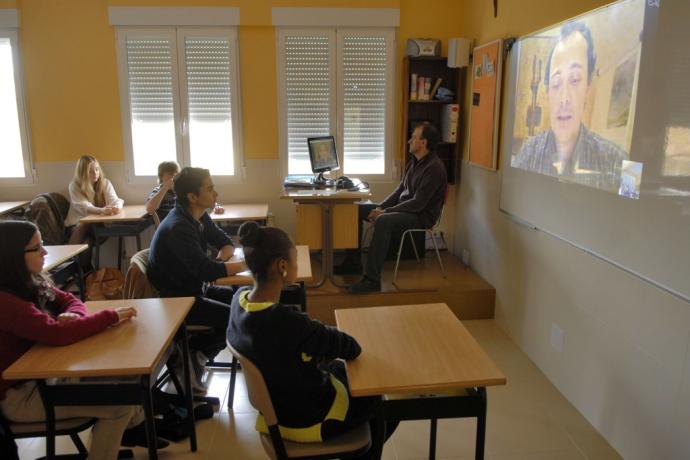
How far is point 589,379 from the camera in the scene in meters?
2.69

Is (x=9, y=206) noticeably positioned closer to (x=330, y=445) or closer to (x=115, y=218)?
(x=115, y=218)

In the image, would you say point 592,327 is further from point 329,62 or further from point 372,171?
point 329,62

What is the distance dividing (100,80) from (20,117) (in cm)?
82

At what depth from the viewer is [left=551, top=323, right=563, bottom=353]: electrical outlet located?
2988 mm

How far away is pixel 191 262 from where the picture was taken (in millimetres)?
2572

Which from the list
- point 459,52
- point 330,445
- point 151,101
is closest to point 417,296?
point 459,52

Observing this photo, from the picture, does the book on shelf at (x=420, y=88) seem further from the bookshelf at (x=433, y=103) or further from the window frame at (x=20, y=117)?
the window frame at (x=20, y=117)

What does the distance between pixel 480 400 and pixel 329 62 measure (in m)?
3.90

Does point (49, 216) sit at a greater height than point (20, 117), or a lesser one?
lesser

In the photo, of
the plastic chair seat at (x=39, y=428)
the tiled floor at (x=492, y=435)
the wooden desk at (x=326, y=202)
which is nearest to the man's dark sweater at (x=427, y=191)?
the wooden desk at (x=326, y=202)

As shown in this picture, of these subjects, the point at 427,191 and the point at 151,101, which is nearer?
the point at 427,191

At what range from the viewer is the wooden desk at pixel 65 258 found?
3.08m

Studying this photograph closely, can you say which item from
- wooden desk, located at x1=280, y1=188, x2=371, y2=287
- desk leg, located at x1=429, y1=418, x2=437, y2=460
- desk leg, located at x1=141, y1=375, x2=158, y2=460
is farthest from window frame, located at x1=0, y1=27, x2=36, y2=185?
desk leg, located at x1=429, y1=418, x2=437, y2=460

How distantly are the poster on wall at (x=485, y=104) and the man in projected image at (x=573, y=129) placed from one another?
0.77 metres
